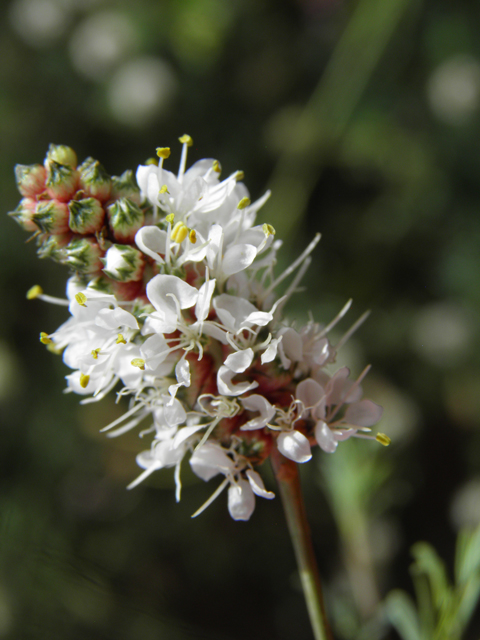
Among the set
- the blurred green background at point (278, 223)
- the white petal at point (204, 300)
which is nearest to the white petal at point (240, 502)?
the white petal at point (204, 300)

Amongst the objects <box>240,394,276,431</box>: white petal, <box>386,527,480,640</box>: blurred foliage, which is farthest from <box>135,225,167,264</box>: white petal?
<box>386,527,480,640</box>: blurred foliage

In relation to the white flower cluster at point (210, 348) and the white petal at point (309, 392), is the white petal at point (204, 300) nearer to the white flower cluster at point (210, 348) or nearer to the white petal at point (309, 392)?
the white flower cluster at point (210, 348)

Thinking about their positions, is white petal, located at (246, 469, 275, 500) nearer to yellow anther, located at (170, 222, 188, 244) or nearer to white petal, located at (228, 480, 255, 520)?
white petal, located at (228, 480, 255, 520)

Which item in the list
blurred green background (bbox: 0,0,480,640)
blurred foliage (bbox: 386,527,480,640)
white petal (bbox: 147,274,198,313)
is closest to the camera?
white petal (bbox: 147,274,198,313)

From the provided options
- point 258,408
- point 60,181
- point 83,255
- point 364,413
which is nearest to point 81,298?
point 83,255

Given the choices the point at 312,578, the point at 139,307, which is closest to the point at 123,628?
the point at 312,578

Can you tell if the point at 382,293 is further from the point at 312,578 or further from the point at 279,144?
the point at 312,578

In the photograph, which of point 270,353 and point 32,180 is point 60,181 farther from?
point 270,353
